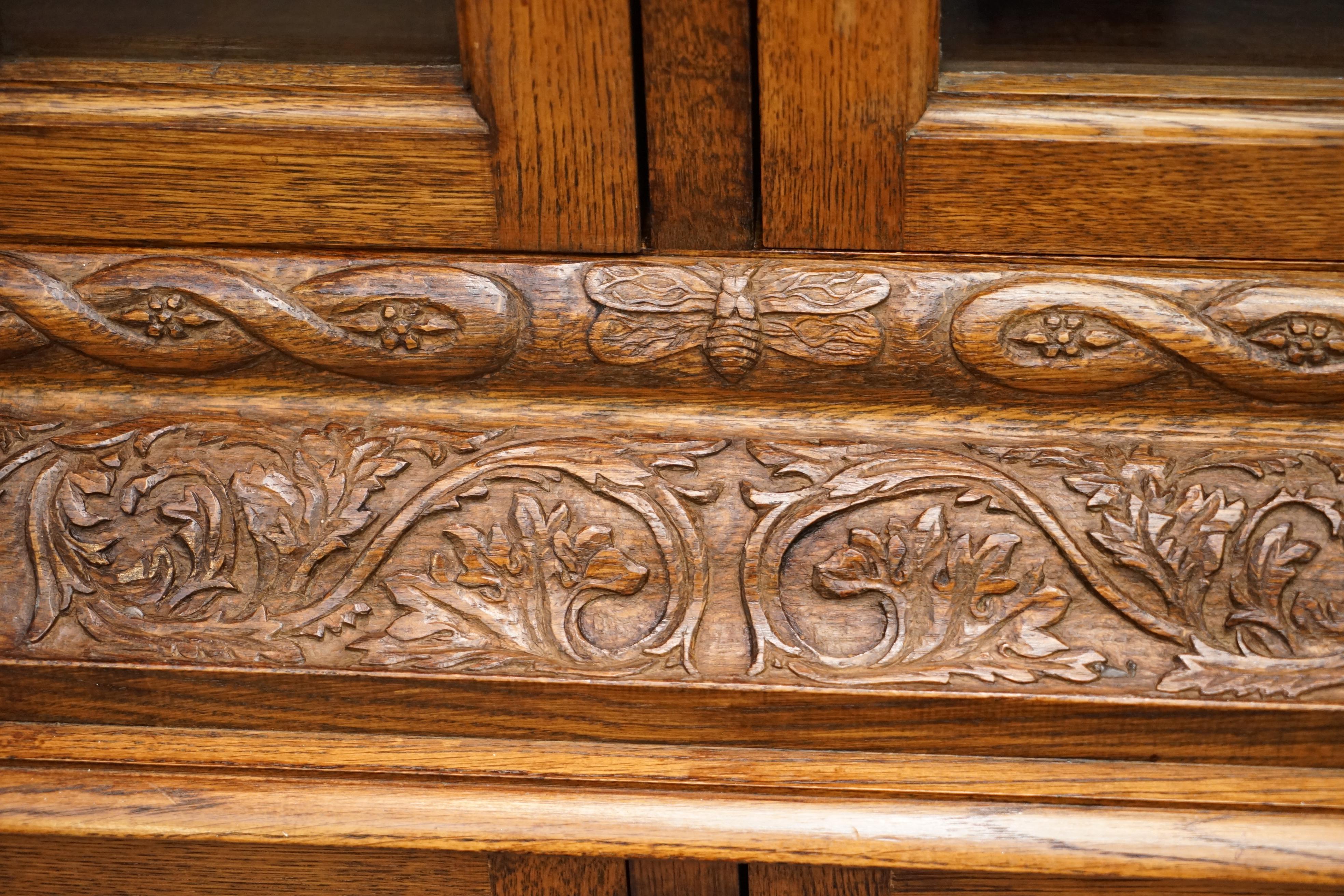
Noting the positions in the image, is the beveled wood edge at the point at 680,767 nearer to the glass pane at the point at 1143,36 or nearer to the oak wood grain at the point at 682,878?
the oak wood grain at the point at 682,878

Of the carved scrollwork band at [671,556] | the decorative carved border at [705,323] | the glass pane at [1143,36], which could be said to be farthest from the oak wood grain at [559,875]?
the glass pane at [1143,36]

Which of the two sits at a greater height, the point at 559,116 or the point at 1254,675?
the point at 559,116

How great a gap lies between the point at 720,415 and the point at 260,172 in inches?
11.6

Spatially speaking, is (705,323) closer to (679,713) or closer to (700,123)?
(700,123)

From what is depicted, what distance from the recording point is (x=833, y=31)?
22.1 inches

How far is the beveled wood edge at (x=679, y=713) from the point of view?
0.58m

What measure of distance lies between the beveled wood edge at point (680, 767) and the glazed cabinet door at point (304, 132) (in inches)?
11.3

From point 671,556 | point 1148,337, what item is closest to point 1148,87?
point 1148,337

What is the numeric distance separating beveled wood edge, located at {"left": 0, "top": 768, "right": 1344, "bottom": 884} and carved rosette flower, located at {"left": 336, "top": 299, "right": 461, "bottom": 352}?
252 mm

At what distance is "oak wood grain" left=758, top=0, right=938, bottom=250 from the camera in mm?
561

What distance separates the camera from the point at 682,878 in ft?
2.04

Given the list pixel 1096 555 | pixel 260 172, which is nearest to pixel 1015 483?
pixel 1096 555

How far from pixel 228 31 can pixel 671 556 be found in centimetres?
40

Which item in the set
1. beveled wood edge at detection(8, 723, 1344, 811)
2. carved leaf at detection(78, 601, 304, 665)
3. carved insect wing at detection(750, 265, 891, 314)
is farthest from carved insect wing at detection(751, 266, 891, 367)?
carved leaf at detection(78, 601, 304, 665)
